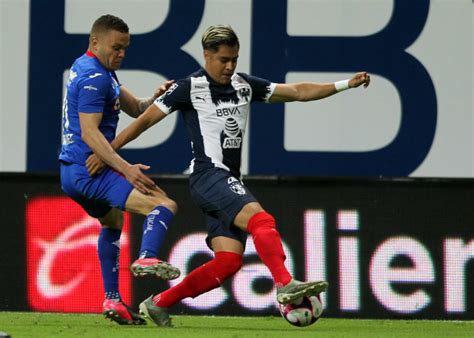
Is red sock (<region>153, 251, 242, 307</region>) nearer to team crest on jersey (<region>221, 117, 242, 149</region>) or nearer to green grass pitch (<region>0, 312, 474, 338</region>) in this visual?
green grass pitch (<region>0, 312, 474, 338</region>)

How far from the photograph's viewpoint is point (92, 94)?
25.8 feet

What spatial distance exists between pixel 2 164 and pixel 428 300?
3.02 m

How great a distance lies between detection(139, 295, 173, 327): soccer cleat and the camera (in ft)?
26.7

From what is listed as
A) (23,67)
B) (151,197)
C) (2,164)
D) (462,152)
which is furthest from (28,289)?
(462,152)

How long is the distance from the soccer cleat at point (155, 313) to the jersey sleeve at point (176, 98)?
Result: 1.13 m

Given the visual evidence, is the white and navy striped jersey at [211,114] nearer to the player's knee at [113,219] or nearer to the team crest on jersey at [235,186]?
the team crest on jersey at [235,186]

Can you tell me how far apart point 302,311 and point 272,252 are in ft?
1.13

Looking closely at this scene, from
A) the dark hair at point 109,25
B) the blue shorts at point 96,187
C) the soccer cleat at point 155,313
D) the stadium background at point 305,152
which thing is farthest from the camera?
the stadium background at point 305,152

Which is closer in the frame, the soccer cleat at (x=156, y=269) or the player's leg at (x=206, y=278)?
the soccer cleat at (x=156, y=269)

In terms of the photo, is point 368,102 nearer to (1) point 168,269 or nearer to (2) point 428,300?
(2) point 428,300

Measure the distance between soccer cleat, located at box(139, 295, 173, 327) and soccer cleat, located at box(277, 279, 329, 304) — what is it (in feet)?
3.68

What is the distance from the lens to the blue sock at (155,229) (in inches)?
297

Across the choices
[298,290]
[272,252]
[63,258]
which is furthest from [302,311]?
[63,258]

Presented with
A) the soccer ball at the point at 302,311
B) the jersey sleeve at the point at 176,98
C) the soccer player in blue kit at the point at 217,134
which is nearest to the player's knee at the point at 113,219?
the soccer player in blue kit at the point at 217,134
